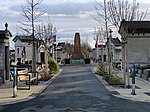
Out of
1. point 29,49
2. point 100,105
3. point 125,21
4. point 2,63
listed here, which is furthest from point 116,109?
point 29,49

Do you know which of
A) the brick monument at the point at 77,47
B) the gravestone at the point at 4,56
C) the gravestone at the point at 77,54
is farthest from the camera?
the gravestone at the point at 77,54

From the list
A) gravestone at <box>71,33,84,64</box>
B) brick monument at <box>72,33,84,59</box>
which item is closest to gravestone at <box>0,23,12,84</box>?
brick monument at <box>72,33,84,59</box>

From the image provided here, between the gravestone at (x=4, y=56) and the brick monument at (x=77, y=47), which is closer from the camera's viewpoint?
the gravestone at (x=4, y=56)

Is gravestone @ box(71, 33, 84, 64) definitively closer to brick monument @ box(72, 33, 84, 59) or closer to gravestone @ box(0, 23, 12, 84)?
brick monument @ box(72, 33, 84, 59)

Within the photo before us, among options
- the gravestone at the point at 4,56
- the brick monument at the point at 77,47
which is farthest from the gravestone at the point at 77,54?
the gravestone at the point at 4,56

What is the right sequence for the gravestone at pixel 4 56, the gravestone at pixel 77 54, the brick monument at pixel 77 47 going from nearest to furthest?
the gravestone at pixel 4 56, the brick monument at pixel 77 47, the gravestone at pixel 77 54

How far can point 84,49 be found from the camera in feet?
400

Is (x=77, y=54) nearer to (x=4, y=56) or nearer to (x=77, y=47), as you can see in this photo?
(x=77, y=47)

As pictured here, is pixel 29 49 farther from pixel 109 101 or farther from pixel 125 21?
pixel 109 101

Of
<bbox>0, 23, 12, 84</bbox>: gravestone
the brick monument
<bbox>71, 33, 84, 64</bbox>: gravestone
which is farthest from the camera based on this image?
<bbox>71, 33, 84, 64</bbox>: gravestone

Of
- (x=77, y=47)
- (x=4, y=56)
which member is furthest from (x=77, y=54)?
(x=4, y=56)

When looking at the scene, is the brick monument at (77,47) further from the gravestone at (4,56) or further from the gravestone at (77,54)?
the gravestone at (4,56)

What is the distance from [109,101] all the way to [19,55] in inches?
2523

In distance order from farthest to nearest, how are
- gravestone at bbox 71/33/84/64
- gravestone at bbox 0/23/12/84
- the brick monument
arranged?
1. gravestone at bbox 71/33/84/64
2. the brick monument
3. gravestone at bbox 0/23/12/84
